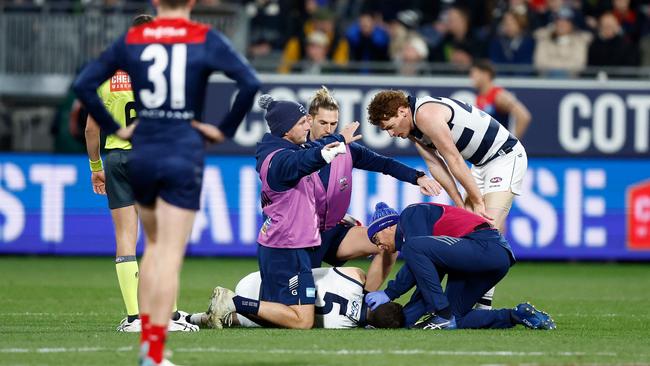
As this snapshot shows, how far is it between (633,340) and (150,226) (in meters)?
3.74

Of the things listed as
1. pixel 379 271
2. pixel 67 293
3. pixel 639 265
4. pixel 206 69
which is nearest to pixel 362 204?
pixel 639 265

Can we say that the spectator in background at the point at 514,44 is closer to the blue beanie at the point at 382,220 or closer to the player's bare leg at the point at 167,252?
the blue beanie at the point at 382,220

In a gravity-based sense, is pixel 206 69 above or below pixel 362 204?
above

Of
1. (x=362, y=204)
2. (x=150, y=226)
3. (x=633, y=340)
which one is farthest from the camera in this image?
(x=362, y=204)

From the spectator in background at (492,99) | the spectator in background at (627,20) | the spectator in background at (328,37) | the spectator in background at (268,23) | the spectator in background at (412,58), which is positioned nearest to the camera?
the spectator in background at (492,99)

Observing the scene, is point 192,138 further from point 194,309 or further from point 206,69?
point 194,309

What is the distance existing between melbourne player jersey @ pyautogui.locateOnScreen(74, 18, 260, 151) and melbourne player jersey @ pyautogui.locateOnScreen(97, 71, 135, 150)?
227cm

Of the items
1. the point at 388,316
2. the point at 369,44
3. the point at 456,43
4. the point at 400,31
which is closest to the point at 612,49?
the point at 456,43

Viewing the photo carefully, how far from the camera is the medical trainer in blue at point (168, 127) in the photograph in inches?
281

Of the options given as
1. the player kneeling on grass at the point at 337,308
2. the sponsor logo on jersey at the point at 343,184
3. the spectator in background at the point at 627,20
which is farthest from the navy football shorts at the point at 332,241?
the spectator in background at the point at 627,20

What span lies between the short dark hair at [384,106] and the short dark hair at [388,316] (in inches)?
58.3

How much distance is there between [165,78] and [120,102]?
8.45 ft

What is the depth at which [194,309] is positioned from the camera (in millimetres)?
11398

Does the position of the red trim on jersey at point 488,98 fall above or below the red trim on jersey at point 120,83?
below
